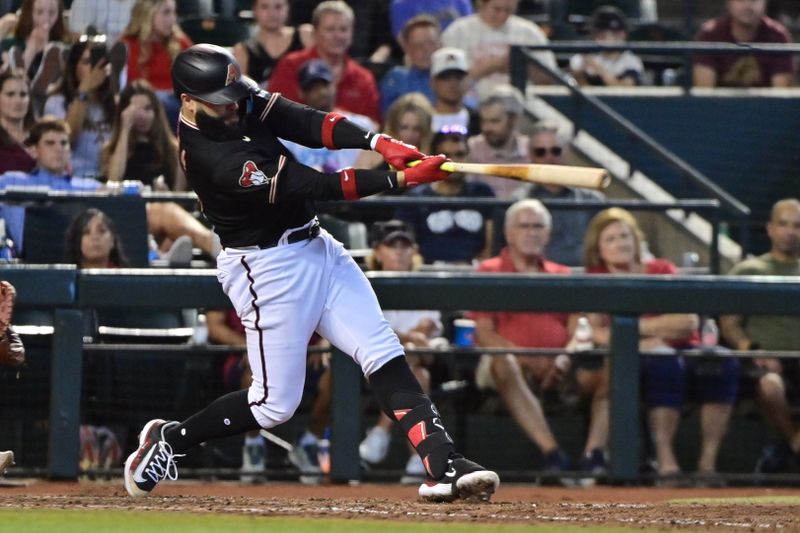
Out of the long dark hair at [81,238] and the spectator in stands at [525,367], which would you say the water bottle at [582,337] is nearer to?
the spectator in stands at [525,367]

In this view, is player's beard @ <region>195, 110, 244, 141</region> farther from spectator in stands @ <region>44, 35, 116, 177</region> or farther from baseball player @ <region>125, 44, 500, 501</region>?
spectator in stands @ <region>44, 35, 116, 177</region>

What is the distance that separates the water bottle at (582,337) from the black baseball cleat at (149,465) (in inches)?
84.1

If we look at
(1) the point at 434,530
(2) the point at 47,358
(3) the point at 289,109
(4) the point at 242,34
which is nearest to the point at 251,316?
(3) the point at 289,109

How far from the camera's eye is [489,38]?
927 cm

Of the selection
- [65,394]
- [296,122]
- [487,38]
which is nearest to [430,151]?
[487,38]

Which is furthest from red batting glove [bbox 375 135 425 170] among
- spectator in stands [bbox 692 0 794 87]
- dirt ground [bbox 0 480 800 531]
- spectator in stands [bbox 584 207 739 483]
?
spectator in stands [bbox 692 0 794 87]

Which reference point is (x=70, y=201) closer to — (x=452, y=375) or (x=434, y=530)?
(x=452, y=375)

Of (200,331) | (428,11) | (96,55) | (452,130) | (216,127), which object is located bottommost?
(200,331)

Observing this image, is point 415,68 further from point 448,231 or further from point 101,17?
point 101,17

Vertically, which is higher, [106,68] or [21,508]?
[106,68]

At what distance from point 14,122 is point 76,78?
1.53 feet

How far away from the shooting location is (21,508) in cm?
498

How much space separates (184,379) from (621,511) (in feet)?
7.80

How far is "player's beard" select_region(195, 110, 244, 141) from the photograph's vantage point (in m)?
5.07
